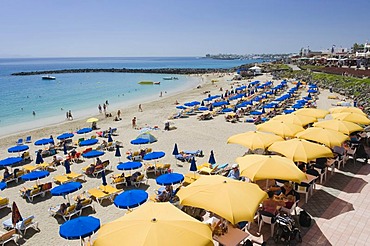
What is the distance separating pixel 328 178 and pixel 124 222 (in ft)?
26.6

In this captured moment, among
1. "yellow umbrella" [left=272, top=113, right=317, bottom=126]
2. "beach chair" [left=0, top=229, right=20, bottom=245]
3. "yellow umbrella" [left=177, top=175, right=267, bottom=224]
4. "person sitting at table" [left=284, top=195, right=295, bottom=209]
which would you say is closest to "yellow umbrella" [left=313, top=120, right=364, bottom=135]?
"yellow umbrella" [left=272, top=113, right=317, bottom=126]

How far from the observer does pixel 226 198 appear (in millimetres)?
6273

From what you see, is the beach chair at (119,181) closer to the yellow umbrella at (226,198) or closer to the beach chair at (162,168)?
the beach chair at (162,168)

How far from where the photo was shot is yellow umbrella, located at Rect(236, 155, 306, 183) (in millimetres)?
7594

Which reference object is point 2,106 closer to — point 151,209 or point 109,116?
point 109,116

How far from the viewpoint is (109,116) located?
28484 mm

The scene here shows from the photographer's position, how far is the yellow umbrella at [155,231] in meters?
4.68

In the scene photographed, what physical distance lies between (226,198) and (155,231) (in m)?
2.06

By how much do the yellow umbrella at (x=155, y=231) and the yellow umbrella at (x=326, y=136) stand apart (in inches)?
272

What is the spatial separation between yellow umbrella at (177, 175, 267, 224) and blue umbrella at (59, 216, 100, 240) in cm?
235

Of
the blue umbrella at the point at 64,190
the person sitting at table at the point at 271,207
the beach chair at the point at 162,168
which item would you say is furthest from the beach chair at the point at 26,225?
the person sitting at table at the point at 271,207

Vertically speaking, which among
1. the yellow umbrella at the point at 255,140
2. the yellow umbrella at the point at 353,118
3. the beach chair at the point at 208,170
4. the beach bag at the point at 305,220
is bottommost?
the beach chair at the point at 208,170

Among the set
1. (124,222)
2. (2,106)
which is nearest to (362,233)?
(124,222)

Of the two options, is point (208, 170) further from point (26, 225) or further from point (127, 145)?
point (127, 145)
